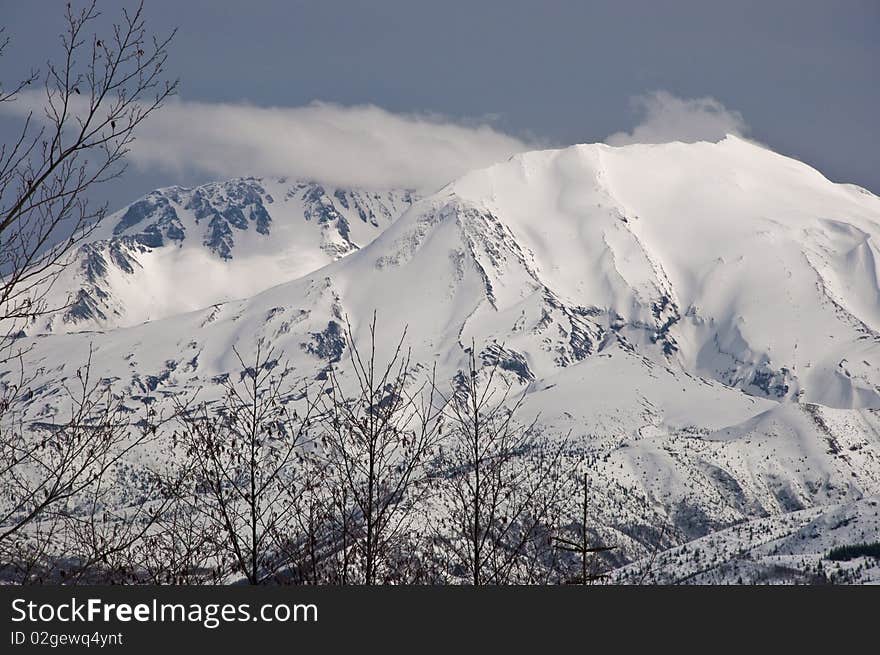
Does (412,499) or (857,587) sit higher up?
(412,499)

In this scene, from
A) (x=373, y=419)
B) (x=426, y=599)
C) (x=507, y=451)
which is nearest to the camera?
(x=426, y=599)

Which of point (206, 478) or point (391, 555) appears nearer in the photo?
point (206, 478)

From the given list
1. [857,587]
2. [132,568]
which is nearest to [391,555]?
[132,568]

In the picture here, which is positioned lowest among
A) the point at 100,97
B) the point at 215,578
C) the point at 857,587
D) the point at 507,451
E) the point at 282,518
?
the point at 857,587

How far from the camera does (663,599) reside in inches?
476

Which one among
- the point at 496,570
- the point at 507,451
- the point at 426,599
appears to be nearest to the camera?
the point at 426,599

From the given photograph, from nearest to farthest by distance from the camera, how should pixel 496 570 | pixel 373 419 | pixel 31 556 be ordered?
pixel 31 556 < pixel 373 419 < pixel 496 570

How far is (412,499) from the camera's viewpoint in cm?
1814

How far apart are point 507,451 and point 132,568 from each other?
712 centimetres

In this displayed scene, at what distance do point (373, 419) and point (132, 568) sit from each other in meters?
3.84

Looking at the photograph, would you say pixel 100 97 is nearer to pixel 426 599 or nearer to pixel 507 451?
pixel 426 599

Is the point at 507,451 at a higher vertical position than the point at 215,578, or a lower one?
higher

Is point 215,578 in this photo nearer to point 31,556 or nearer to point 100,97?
point 31,556

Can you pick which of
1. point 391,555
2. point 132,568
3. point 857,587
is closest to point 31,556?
point 132,568
